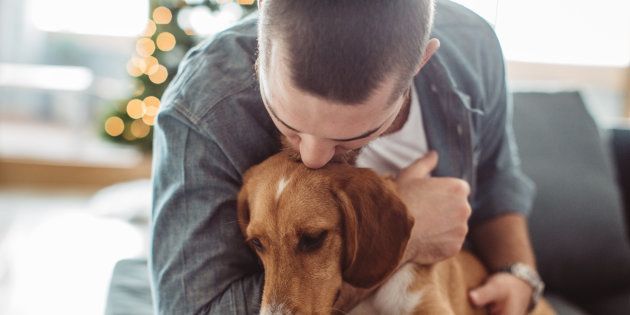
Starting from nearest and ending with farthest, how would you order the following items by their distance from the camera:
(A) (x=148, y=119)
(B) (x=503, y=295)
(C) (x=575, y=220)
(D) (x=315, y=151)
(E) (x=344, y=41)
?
(E) (x=344, y=41) < (D) (x=315, y=151) < (B) (x=503, y=295) < (C) (x=575, y=220) < (A) (x=148, y=119)

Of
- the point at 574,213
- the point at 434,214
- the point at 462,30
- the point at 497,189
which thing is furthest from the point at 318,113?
the point at 574,213

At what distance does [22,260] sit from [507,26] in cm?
376

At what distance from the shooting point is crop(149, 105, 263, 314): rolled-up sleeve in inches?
49.3

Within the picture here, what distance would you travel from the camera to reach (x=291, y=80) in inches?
40.4

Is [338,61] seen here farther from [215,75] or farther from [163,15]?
[163,15]

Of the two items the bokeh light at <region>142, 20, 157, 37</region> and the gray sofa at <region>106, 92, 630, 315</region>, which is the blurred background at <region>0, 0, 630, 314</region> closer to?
the bokeh light at <region>142, 20, 157, 37</region>

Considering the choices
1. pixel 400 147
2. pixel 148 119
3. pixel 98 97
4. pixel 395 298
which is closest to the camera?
pixel 395 298

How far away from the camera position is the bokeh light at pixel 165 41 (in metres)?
3.77

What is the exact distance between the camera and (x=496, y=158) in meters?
1.81

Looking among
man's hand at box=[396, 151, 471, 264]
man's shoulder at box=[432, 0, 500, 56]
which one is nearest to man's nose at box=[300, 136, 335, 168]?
man's hand at box=[396, 151, 471, 264]

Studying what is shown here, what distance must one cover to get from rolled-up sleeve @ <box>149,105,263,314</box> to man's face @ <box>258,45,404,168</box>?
21 cm

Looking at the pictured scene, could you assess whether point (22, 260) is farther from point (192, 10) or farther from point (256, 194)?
point (256, 194)

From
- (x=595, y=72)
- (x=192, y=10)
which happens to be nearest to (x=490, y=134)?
(x=192, y=10)

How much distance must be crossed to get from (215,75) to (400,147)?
1.53 feet
